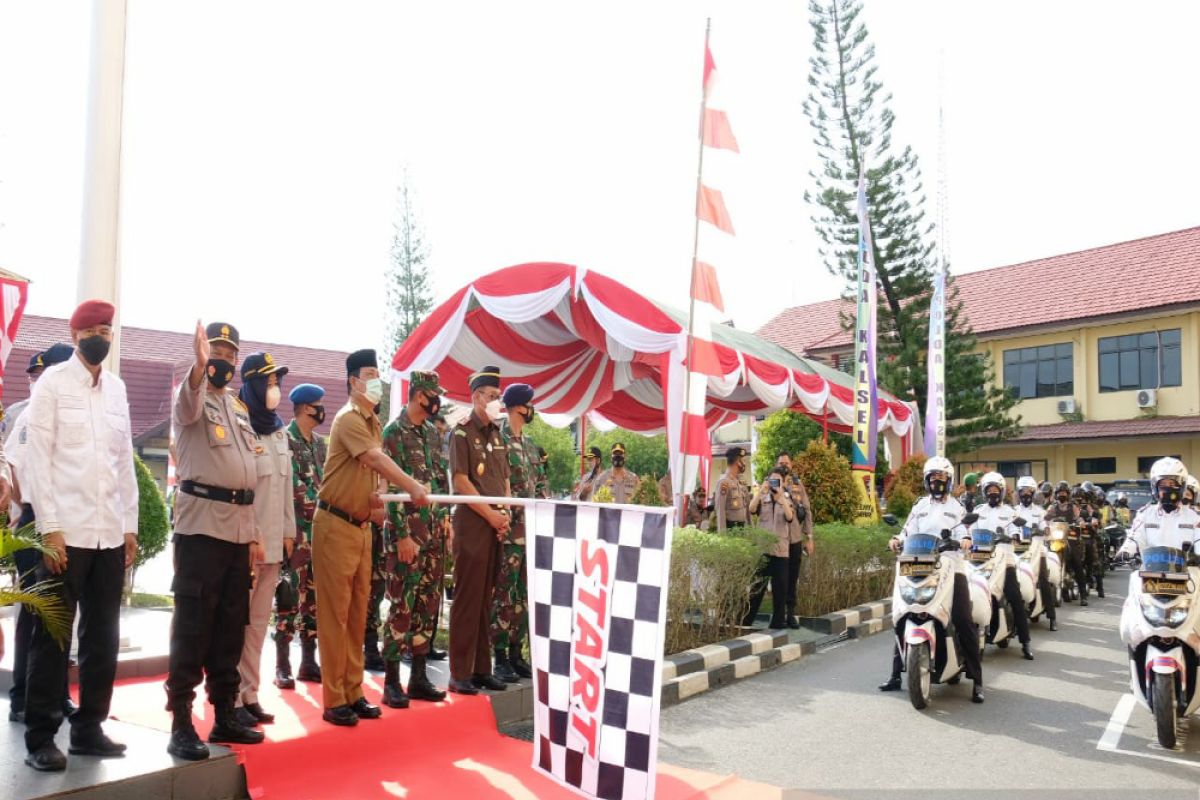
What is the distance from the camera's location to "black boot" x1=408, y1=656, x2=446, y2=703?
5621 millimetres

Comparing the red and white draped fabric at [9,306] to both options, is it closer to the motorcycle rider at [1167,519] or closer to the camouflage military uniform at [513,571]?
the camouflage military uniform at [513,571]

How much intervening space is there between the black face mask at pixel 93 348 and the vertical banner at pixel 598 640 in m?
2.15

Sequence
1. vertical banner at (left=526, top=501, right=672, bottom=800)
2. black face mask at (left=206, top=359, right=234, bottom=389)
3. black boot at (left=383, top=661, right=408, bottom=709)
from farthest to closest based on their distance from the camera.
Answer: black boot at (left=383, top=661, right=408, bottom=709)
black face mask at (left=206, top=359, right=234, bottom=389)
vertical banner at (left=526, top=501, right=672, bottom=800)

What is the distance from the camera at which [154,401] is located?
101 feet

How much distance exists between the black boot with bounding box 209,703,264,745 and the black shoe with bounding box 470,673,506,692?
64.4 inches

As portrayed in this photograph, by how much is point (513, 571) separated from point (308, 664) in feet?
4.71

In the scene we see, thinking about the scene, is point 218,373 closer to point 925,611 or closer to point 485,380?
point 485,380

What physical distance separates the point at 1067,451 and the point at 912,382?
7781 mm

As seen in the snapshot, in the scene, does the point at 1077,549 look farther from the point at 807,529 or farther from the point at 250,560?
the point at 250,560

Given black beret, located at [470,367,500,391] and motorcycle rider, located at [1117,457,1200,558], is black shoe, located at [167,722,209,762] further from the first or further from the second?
motorcycle rider, located at [1117,457,1200,558]

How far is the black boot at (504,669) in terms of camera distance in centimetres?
623

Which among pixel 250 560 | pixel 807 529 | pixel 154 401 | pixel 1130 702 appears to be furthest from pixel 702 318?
pixel 154 401

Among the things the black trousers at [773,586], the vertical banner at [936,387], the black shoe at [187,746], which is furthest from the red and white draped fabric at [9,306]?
the vertical banner at [936,387]

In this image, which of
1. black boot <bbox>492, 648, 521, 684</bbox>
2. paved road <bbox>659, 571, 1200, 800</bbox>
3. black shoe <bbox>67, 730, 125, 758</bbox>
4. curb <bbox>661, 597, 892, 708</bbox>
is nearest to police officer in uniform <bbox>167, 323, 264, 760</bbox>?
black shoe <bbox>67, 730, 125, 758</bbox>
